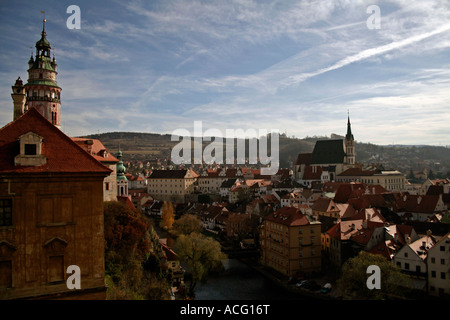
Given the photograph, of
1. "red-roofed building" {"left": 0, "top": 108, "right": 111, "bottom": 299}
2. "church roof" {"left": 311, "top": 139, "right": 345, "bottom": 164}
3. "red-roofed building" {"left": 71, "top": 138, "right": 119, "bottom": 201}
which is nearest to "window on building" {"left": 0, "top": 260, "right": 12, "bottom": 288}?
"red-roofed building" {"left": 0, "top": 108, "right": 111, "bottom": 299}

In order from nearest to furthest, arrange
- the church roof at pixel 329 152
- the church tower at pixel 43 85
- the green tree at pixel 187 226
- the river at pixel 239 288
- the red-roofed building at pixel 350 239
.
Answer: the river at pixel 239 288
the red-roofed building at pixel 350 239
the church tower at pixel 43 85
the green tree at pixel 187 226
the church roof at pixel 329 152

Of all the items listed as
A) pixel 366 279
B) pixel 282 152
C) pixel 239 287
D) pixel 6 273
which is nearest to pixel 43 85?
pixel 239 287

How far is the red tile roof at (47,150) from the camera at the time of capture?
28.9 feet

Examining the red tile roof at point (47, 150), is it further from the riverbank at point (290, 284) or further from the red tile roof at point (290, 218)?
the red tile roof at point (290, 218)

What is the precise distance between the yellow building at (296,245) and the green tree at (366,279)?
24.3 ft

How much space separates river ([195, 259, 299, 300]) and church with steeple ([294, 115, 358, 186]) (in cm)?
4720

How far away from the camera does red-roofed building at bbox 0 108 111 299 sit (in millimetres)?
8664

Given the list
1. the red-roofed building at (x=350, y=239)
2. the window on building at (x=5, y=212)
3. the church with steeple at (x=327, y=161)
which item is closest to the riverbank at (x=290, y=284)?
the red-roofed building at (x=350, y=239)

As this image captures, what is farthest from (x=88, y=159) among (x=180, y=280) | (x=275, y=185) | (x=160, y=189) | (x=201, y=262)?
(x=160, y=189)

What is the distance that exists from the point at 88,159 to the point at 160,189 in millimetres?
65985

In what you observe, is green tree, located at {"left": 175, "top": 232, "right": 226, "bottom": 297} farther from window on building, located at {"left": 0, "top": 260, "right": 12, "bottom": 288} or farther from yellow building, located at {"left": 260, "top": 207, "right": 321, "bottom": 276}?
window on building, located at {"left": 0, "top": 260, "right": 12, "bottom": 288}

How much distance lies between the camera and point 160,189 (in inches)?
2936

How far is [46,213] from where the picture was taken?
8969 millimetres

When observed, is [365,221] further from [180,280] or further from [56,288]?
[56,288]
